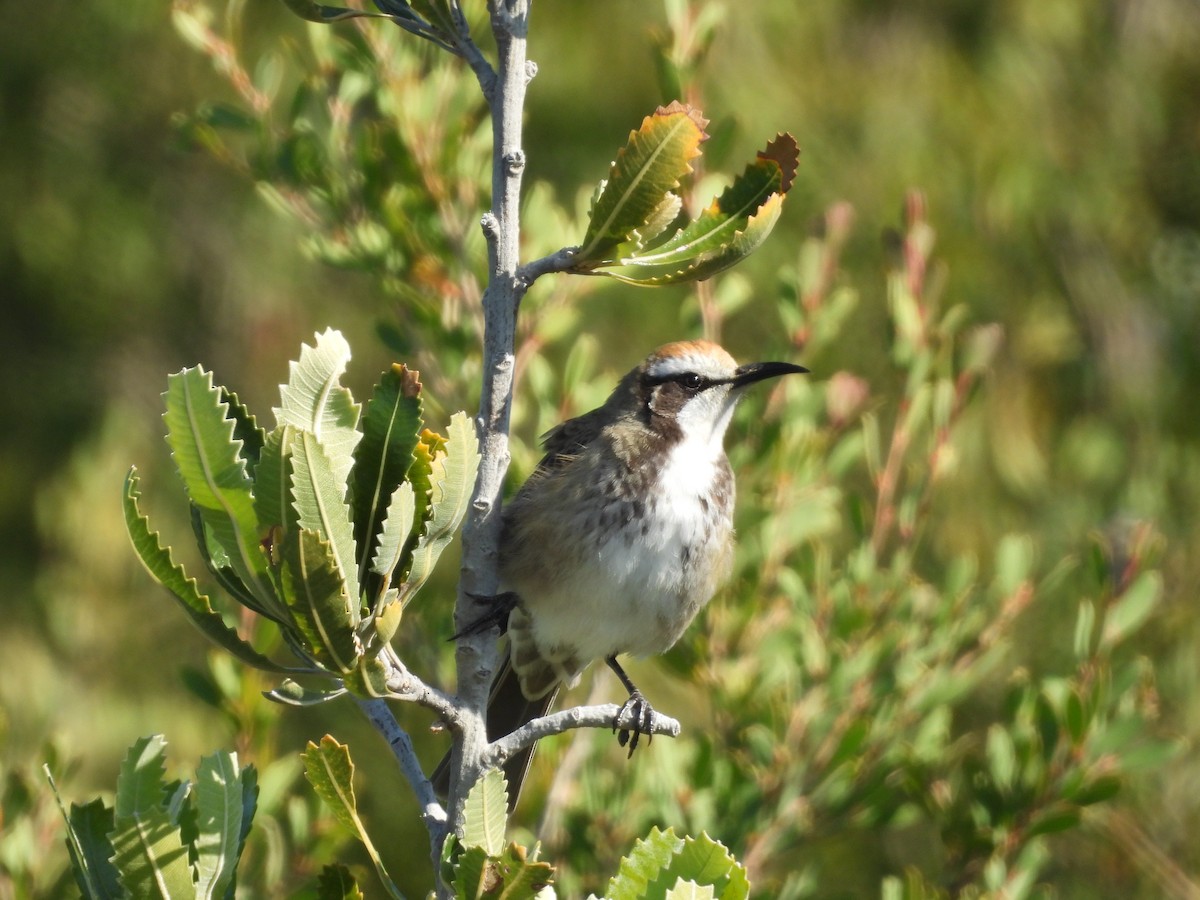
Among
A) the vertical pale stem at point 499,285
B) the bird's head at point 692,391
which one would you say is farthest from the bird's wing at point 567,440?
the vertical pale stem at point 499,285

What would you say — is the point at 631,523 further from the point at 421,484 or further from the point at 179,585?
the point at 179,585

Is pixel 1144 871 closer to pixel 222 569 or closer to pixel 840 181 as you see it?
pixel 840 181

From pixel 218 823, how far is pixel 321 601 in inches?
14.0

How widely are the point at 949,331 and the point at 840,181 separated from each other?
2484 millimetres

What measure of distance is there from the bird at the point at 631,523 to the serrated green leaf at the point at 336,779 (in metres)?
1.37

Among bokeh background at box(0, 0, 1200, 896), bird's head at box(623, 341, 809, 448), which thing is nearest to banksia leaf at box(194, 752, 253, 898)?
bird's head at box(623, 341, 809, 448)

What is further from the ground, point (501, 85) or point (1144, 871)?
point (501, 85)

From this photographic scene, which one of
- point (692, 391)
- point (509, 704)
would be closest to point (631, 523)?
point (692, 391)

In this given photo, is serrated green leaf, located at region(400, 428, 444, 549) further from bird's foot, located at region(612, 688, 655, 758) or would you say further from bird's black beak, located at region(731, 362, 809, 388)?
bird's black beak, located at region(731, 362, 809, 388)

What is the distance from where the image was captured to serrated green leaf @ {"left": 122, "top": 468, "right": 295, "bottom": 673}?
5.19ft

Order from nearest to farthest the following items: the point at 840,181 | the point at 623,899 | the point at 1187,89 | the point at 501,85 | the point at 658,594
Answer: the point at 623,899, the point at 501,85, the point at 658,594, the point at 840,181, the point at 1187,89

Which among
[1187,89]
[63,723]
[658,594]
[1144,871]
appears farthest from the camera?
[1187,89]

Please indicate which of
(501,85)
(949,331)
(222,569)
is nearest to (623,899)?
(222,569)

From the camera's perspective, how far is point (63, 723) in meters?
4.82
